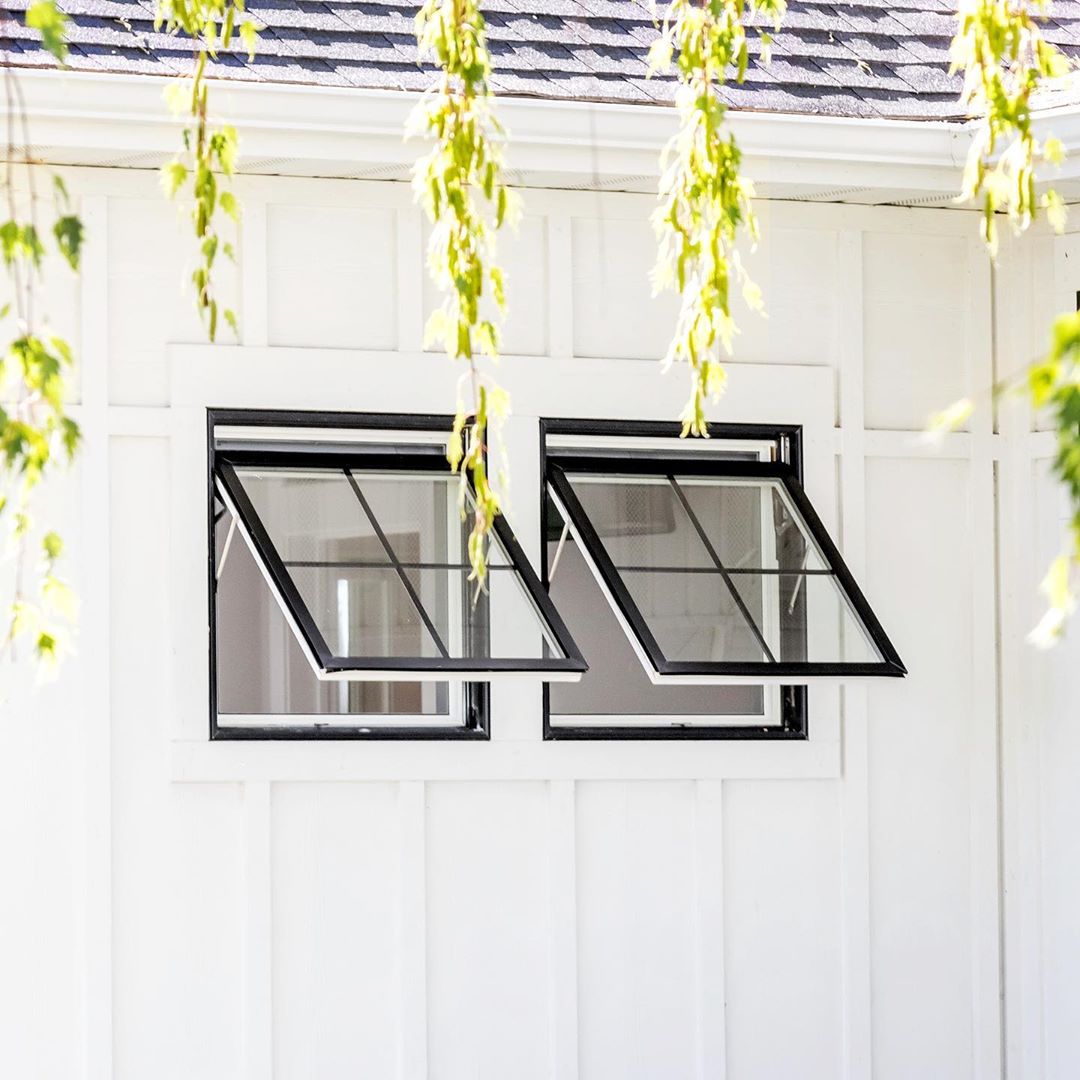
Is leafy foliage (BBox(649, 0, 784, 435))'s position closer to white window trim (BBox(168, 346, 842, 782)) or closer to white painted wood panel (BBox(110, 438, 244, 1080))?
white window trim (BBox(168, 346, 842, 782))

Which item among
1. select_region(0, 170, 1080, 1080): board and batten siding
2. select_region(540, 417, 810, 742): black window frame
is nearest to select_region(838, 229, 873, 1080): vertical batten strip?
select_region(0, 170, 1080, 1080): board and batten siding

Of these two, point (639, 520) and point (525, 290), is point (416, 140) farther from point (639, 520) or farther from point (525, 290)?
point (639, 520)

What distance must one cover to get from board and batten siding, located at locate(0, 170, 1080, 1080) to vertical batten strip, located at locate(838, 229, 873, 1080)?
0.01 metres

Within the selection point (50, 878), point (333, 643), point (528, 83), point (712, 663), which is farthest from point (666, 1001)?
point (528, 83)

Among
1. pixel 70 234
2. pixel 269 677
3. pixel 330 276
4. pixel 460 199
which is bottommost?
pixel 269 677

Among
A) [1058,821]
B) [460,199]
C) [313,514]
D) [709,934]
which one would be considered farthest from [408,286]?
[1058,821]

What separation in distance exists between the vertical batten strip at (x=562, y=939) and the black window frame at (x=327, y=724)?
13.0 inches

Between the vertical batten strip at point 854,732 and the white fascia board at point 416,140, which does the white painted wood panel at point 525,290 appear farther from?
the vertical batten strip at point 854,732

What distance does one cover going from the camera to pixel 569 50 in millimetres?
5438

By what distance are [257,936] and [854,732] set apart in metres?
1.98

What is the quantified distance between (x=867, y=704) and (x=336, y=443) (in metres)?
1.89

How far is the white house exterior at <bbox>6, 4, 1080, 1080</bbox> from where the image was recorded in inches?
198

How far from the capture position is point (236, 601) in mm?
5379

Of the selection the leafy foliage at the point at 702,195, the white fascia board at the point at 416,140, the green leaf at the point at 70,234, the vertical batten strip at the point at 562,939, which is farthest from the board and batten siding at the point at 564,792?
the green leaf at the point at 70,234
